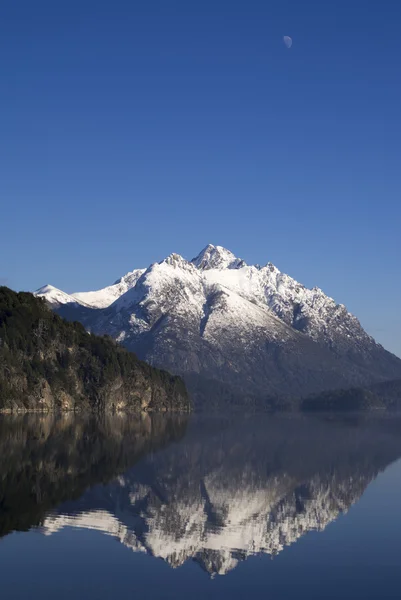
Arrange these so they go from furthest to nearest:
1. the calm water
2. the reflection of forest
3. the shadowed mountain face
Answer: the reflection of forest → the shadowed mountain face → the calm water

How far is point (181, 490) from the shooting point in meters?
77.7

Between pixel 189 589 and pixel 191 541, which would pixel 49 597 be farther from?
pixel 191 541

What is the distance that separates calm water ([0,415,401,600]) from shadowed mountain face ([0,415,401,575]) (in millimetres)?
160

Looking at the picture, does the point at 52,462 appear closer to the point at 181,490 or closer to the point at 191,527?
the point at 181,490

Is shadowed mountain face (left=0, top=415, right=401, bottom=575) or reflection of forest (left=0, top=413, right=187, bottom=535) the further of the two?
reflection of forest (left=0, top=413, right=187, bottom=535)

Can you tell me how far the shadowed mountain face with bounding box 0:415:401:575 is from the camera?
5328 centimetres

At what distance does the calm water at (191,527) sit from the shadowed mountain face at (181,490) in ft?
0.52

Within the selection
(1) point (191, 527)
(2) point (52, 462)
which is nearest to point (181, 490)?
(2) point (52, 462)

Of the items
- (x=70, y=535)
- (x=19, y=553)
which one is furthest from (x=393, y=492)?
(x=19, y=553)

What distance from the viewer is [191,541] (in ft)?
171

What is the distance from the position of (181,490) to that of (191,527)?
20.3 metres

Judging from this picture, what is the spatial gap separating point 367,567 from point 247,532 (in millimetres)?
11054

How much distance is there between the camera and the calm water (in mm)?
42312

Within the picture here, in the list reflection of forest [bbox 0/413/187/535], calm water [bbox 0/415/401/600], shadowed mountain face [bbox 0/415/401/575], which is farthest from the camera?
reflection of forest [bbox 0/413/187/535]
